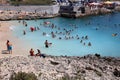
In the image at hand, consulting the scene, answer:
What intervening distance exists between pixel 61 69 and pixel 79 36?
80.0 ft

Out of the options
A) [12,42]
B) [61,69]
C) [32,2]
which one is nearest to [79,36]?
[12,42]

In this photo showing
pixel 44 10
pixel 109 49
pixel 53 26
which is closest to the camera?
pixel 109 49

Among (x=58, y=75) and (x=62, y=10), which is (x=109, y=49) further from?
(x=62, y=10)

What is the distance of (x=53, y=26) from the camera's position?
6016cm

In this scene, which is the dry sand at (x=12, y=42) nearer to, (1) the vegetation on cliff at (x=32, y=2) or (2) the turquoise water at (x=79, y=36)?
(2) the turquoise water at (x=79, y=36)

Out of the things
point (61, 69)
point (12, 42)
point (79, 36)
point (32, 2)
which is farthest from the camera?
point (32, 2)

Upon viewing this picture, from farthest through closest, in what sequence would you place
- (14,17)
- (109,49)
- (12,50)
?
(14,17) < (109,49) < (12,50)

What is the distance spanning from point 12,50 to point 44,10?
1670 inches

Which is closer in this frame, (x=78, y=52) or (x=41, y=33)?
(x=78, y=52)

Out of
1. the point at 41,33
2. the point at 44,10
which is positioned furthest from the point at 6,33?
the point at 44,10

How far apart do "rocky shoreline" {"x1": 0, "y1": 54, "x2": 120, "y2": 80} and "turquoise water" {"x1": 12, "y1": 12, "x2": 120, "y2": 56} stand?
776cm

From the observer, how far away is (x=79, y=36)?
5175 cm

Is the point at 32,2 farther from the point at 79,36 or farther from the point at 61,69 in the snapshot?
the point at 61,69

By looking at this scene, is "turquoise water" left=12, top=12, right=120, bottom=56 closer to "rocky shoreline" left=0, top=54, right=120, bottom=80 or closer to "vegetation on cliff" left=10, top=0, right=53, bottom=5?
"rocky shoreline" left=0, top=54, right=120, bottom=80
